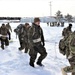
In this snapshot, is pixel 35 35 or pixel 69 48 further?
pixel 35 35

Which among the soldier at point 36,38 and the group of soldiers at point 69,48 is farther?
the soldier at point 36,38

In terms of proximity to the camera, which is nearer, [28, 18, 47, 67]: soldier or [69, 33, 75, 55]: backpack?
[69, 33, 75, 55]: backpack

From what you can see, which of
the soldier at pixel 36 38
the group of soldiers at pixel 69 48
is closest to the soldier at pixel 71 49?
the group of soldiers at pixel 69 48

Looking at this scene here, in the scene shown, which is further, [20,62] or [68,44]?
[20,62]

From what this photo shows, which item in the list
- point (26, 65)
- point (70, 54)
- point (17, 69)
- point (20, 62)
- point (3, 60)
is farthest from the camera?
point (3, 60)

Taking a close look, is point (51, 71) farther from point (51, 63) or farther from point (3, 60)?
point (3, 60)

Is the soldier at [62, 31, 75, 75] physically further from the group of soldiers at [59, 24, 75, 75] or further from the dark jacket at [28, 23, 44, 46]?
the dark jacket at [28, 23, 44, 46]

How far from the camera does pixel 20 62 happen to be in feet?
36.0

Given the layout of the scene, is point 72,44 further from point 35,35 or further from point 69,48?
point 35,35

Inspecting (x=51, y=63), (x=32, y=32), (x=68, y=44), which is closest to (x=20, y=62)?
(x=51, y=63)

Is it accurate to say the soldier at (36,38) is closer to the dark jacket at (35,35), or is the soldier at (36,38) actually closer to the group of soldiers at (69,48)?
the dark jacket at (35,35)

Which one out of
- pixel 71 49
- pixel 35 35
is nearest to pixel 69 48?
pixel 71 49

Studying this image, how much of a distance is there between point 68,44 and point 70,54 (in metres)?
0.24

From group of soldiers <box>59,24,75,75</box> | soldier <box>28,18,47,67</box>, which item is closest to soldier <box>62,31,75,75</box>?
group of soldiers <box>59,24,75,75</box>
